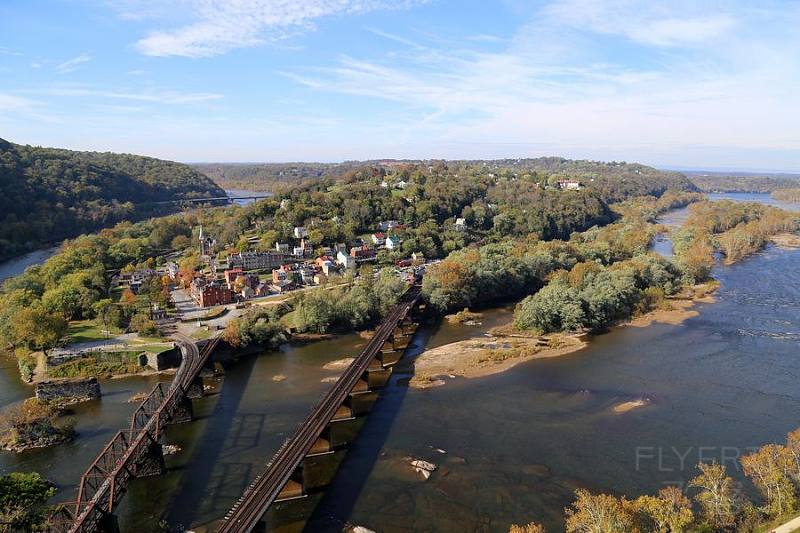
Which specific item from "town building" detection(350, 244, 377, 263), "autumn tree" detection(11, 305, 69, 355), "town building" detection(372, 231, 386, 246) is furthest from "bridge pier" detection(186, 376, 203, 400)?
"town building" detection(372, 231, 386, 246)

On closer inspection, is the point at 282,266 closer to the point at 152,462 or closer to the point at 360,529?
the point at 152,462

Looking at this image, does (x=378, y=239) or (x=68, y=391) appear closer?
(x=68, y=391)

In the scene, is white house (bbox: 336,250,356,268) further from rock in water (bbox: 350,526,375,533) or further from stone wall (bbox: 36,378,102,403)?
rock in water (bbox: 350,526,375,533)

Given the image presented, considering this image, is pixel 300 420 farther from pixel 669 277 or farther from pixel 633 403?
pixel 669 277

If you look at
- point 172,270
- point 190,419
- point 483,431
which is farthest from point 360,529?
point 172,270

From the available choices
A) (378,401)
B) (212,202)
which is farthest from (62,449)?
(212,202)
